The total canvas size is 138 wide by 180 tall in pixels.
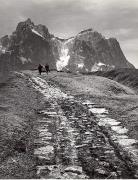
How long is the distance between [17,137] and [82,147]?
431 centimetres

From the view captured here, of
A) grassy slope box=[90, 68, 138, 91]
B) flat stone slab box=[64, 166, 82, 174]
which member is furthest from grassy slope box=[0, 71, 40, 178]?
grassy slope box=[90, 68, 138, 91]

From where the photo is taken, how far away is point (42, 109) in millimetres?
31531

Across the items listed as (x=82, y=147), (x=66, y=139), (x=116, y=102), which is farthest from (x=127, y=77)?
(x=82, y=147)

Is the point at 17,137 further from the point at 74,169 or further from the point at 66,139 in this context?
the point at 74,169

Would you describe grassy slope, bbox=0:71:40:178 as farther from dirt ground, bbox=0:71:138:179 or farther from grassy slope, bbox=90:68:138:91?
grassy slope, bbox=90:68:138:91

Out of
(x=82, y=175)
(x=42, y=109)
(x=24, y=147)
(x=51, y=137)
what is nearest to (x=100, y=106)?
(x=42, y=109)

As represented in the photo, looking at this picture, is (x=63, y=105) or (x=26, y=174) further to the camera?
(x=63, y=105)

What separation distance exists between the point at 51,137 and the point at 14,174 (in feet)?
19.3

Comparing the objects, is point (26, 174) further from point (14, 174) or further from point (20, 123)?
point (20, 123)

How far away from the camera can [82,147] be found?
19359mm

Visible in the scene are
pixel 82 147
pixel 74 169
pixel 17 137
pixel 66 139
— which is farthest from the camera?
pixel 17 137

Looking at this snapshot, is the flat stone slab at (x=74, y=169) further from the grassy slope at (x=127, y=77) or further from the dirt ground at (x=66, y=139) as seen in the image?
the grassy slope at (x=127, y=77)

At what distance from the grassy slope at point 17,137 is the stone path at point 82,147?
0.53 metres

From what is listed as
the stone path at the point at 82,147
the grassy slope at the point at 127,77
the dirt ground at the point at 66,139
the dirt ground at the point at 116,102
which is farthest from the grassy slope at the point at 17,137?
the grassy slope at the point at 127,77
